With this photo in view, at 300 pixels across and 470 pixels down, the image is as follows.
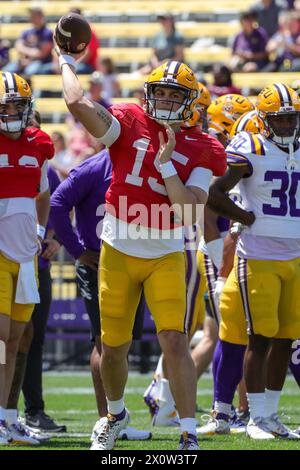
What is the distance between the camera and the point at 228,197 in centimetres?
644

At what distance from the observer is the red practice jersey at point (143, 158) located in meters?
5.53

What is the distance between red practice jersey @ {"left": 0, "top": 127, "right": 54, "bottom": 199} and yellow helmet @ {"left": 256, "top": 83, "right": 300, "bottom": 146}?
1.19 meters

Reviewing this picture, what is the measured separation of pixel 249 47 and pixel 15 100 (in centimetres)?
979

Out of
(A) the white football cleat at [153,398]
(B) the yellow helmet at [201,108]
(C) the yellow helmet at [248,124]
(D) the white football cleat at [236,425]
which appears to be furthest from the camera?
(A) the white football cleat at [153,398]

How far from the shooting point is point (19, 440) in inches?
243

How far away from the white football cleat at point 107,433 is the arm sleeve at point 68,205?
1.25 m

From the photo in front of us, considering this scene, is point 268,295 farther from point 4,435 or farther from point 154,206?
point 4,435

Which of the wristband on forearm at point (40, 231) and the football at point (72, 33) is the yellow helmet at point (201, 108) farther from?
the football at point (72, 33)

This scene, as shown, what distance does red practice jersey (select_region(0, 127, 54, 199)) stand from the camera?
6172 mm

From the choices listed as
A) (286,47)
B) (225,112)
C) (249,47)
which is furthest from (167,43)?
(225,112)

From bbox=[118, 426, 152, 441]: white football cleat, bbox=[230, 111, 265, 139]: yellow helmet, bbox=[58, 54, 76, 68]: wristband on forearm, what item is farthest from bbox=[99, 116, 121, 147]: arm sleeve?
bbox=[118, 426, 152, 441]: white football cleat

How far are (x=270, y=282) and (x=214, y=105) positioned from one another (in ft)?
6.30

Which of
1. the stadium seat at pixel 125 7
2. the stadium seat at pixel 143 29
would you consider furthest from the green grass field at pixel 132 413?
the stadium seat at pixel 125 7
